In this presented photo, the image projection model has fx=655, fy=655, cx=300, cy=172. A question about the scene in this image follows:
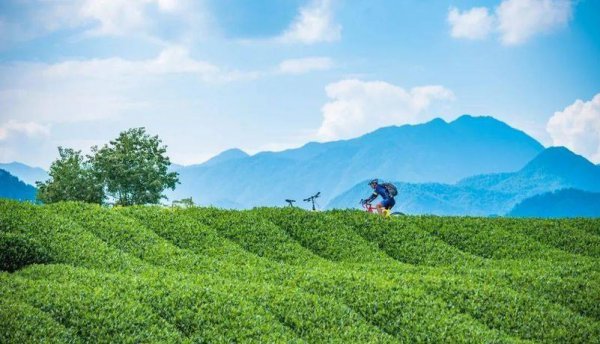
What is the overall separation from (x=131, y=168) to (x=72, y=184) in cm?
401

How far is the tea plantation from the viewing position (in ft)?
41.2

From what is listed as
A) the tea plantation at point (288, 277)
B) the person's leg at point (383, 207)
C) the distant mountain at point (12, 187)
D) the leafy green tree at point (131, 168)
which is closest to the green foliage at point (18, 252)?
the tea plantation at point (288, 277)

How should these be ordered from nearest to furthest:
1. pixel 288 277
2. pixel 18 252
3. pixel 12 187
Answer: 1. pixel 18 252
2. pixel 288 277
3. pixel 12 187

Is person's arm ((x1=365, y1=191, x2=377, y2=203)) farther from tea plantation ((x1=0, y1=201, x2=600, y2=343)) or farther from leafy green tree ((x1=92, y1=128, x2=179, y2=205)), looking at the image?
leafy green tree ((x1=92, y1=128, x2=179, y2=205))

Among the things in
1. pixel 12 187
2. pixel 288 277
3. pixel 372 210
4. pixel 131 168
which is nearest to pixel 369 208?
pixel 372 210

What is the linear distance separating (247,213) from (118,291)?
9111mm

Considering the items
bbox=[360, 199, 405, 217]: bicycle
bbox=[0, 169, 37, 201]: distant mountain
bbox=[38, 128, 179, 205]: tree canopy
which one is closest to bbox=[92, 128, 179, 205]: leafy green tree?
bbox=[38, 128, 179, 205]: tree canopy

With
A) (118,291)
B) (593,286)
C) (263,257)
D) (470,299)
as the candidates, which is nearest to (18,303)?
(118,291)

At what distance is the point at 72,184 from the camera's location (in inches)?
1673

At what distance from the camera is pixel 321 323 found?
43.6 ft

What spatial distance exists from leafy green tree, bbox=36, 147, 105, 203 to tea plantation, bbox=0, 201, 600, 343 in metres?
22.3

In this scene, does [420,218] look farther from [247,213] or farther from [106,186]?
[106,186]

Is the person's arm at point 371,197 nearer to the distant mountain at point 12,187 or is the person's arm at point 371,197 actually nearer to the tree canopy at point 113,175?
the tree canopy at point 113,175

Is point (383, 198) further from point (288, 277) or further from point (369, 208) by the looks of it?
point (288, 277)
